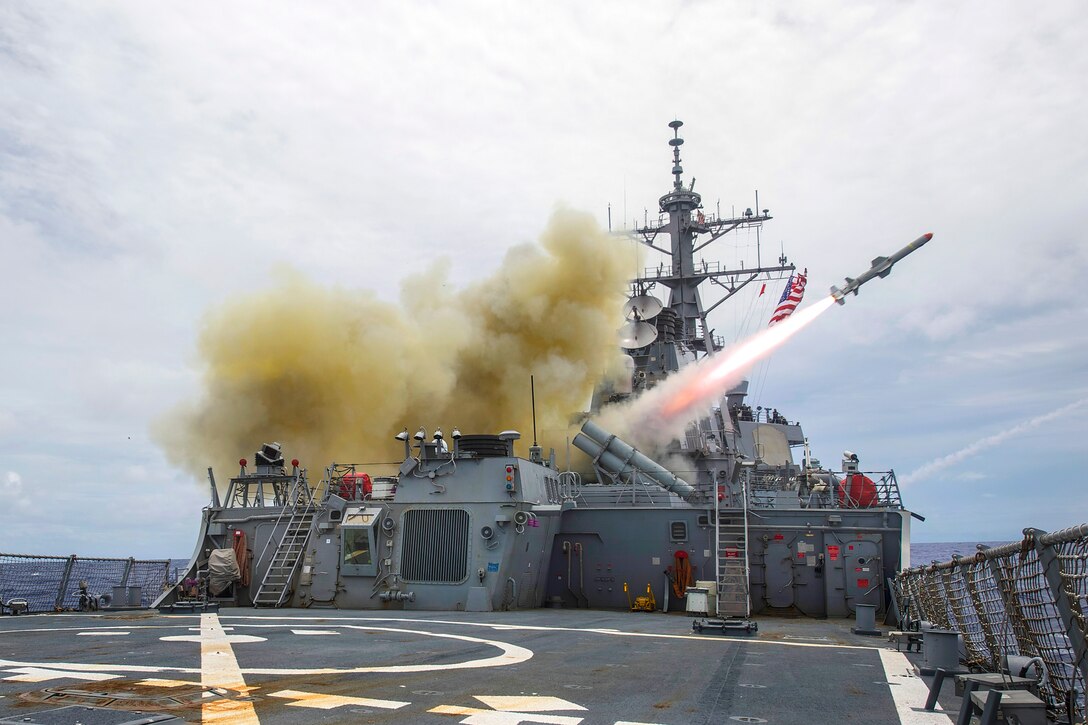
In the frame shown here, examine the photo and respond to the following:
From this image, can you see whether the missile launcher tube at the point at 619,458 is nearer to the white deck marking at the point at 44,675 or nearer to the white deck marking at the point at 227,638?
the white deck marking at the point at 227,638

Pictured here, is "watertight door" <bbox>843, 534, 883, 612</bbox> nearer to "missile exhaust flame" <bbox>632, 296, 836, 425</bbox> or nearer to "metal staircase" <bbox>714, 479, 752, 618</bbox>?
"metal staircase" <bbox>714, 479, 752, 618</bbox>

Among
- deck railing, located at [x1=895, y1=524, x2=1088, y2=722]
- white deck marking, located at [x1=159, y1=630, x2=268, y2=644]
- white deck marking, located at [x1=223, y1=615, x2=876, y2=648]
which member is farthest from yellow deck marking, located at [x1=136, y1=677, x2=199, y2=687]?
deck railing, located at [x1=895, y1=524, x2=1088, y2=722]

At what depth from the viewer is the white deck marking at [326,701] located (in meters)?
5.48

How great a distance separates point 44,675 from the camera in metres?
6.68

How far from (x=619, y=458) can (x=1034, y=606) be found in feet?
52.0

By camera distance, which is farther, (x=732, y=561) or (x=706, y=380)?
(x=706, y=380)

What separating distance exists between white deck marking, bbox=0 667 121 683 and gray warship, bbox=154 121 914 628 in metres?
7.85

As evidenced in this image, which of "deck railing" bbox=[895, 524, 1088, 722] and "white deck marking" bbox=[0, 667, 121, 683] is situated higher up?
"deck railing" bbox=[895, 524, 1088, 722]

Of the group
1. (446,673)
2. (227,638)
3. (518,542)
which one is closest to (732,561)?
(518,542)

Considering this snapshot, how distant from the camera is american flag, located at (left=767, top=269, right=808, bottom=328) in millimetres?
28861

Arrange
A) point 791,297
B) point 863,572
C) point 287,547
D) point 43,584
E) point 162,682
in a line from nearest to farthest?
point 162,682 → point 863,572 → point 287,547 → point 791,297 → point 43,584

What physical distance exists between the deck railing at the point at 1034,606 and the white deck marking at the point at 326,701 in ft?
12.3

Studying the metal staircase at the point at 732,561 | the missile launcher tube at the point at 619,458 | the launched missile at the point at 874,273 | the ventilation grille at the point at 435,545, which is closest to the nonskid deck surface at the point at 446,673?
the ventilation grille at the point at 435,545

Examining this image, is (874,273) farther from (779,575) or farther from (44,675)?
(44,675)
